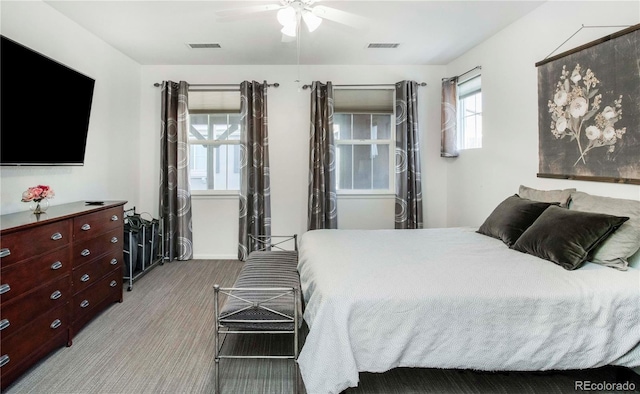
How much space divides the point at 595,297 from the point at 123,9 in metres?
3.91

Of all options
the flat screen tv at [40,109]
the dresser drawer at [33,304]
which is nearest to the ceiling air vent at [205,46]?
the flat screen tv at [40,109]

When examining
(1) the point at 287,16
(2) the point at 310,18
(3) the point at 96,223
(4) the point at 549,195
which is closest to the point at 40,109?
(3) the point at 96,223

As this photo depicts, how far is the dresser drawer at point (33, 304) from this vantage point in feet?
5.99

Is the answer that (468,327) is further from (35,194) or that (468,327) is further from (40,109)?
(40,109)

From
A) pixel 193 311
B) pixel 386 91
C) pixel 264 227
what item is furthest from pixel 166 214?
pixel 386 91

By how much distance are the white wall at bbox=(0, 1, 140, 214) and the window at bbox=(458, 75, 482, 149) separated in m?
4.10

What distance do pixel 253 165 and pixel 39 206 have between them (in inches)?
92.3

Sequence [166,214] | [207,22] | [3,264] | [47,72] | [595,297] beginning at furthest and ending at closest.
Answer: [166,214]
[207,22]
[47,72]
[3,264]
[595,297]

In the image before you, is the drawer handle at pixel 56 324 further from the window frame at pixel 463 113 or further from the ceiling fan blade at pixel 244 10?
the window frame at pixel 463 113

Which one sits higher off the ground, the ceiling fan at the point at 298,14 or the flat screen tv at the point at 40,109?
the ceiling fan at the point at 298,14

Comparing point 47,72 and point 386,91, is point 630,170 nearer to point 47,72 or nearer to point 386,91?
point 386,91

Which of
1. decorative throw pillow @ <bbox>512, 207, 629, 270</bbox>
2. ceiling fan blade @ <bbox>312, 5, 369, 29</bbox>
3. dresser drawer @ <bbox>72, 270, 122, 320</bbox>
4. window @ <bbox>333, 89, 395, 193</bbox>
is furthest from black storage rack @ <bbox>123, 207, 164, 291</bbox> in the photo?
decorative throw pillow @ <bbox>512, 207, 629, 270</bbox>

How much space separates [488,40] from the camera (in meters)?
3.66

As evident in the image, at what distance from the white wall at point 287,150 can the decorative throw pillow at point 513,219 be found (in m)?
1.89
